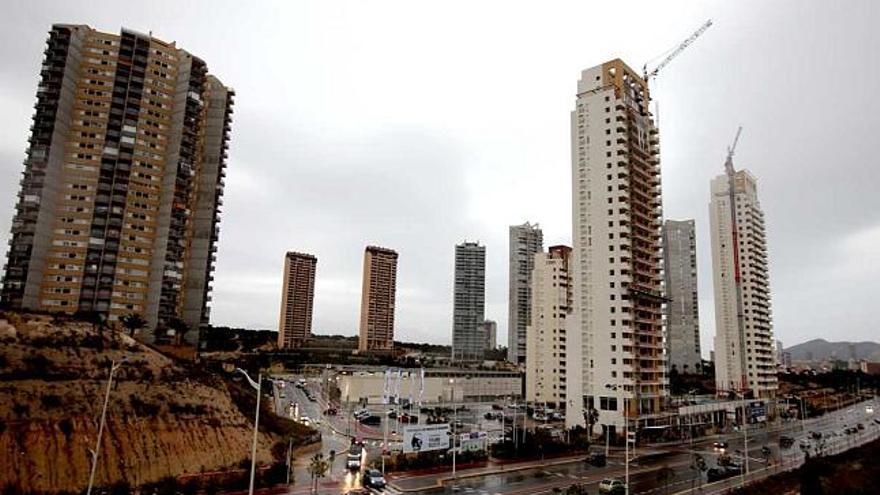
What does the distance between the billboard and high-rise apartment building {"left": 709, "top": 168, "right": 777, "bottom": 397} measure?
101830 mm

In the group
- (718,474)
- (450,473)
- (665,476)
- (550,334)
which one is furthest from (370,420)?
(550,334)

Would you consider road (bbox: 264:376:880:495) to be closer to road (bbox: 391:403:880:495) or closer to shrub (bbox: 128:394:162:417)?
road (bbox: 391:403:880:495)

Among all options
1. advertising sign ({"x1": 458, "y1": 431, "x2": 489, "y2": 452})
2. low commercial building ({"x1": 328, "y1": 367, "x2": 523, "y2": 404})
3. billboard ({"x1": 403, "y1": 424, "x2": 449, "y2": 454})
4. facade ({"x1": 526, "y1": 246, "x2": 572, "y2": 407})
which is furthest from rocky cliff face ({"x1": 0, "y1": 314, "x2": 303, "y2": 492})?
facade ({"x1": 526, "y1": 246, "x2": 572, "y2": 407})

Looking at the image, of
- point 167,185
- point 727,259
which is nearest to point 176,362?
point 167,185

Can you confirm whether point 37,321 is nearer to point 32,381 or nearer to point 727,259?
point 32,381

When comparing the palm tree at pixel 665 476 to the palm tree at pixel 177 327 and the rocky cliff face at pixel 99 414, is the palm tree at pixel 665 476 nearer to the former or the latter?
the rocky cliff face at pixel 99 414

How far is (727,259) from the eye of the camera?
464 feet

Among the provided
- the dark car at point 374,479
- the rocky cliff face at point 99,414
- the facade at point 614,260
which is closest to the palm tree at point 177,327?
the rocky cliff face at point 99,414

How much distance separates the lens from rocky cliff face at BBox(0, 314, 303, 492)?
39.3 meters

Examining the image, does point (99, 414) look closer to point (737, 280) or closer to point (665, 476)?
point (665, 476)

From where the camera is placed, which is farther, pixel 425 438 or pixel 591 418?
pixel 591 418

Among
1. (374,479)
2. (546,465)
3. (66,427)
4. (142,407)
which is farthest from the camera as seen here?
(546,465)

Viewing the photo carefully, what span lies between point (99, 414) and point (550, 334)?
103 m

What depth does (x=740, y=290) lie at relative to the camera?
138 metres
